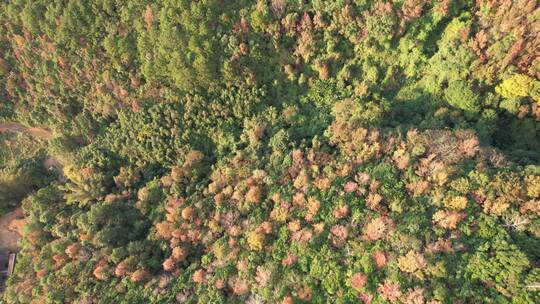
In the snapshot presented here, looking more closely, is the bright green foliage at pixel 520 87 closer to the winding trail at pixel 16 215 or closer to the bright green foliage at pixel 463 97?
the bright green foliage at pixel 463 97

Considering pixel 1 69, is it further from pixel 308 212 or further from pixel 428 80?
pixel 428 80

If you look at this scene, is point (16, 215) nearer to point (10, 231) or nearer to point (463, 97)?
point (10, 231)

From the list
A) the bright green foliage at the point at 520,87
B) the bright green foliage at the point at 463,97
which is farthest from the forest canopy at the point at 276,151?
the bright green foliage at the point at 520,87

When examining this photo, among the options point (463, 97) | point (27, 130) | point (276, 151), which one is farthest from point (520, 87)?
point (27, 130)

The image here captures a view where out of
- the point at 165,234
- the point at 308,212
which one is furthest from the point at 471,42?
the point at 165,234

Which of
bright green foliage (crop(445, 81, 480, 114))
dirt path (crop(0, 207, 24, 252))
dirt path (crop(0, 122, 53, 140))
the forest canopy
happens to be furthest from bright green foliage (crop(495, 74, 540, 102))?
dirt path (crop(0, 122, 53, 140))

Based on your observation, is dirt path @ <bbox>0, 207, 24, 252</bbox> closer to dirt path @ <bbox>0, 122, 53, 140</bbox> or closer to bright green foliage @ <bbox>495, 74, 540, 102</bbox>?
dirt path @ <bbox>0, 122, 53, 140</bbox>

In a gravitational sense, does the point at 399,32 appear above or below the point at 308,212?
above
